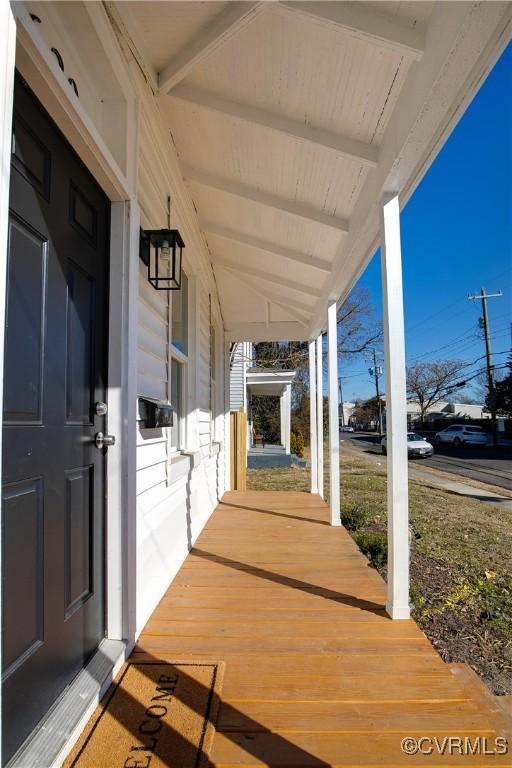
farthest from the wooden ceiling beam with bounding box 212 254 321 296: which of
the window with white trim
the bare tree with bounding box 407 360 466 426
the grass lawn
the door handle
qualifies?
the bare tree with bounding box 407 360 466 426

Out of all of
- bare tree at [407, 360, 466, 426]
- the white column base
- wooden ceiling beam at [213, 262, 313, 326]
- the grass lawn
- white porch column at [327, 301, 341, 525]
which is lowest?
the grass lawn

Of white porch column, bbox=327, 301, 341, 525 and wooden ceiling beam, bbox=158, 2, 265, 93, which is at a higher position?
wooden ceiling beam, bbox=158, 2, 265, 93

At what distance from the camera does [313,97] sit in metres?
2.14

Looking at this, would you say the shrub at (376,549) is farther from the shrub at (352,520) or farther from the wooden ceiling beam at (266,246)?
the wooden ceiling beam at (266,246)

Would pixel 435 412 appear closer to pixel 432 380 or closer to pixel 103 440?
pixel 432 380

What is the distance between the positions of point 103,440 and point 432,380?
40.0 m

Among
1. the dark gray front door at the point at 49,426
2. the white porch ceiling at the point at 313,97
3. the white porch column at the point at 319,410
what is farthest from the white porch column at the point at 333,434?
the dark gray front door at the point at 49,426

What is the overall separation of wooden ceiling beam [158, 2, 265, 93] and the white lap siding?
0.49ft

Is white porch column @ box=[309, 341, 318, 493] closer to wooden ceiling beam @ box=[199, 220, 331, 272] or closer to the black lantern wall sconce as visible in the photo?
wooden ceiling beam @ box=[199, 220, 331, 272]

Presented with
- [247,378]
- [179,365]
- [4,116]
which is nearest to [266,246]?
[179,365]

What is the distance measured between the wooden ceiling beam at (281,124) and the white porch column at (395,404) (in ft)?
1.01

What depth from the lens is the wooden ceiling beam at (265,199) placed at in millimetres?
3139

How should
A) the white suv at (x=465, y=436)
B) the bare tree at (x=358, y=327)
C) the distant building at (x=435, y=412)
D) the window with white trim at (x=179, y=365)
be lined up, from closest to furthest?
the window with white trim at (x=179, y=365) → the bare tree at (x=358, y=327) → the white suv at (x=465, y=436) → the distant building at (x=435, y=412)

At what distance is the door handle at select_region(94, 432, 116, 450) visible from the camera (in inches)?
69.0
